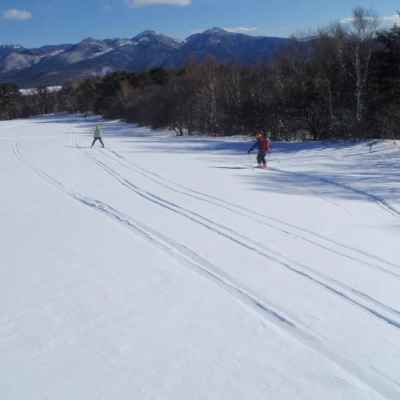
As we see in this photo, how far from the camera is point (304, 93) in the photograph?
27469 millimetres

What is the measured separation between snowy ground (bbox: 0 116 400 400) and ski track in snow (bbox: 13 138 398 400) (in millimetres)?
18

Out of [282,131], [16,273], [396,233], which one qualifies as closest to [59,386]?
[16,273]

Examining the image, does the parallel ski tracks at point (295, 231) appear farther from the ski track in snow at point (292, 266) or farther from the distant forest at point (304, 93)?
the distant forest at point (304, 93)

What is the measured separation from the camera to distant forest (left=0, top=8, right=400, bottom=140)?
2388cm

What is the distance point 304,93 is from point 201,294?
23.9 metres

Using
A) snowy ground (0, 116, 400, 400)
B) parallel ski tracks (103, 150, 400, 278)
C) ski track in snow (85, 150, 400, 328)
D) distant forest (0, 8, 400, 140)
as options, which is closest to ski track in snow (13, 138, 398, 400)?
snowy ground (0, 116, 400, 400)

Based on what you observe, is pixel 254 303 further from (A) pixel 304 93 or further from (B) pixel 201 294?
(A) pixel 304 93

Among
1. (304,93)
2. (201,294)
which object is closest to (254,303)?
(201,294)

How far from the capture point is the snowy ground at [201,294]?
4051mm

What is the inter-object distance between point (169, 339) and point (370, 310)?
91.0 inches

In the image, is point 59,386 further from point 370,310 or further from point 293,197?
point 293,197

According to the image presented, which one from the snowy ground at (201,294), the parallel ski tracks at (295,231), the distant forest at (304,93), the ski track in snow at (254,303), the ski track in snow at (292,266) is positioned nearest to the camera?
the ski track in snow at (254,303)

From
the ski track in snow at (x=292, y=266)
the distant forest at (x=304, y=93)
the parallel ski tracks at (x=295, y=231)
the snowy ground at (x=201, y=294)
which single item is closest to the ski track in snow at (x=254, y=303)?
the snowy ground at (x=201, y=294)

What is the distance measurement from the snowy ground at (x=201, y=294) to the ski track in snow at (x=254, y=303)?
0.02 meters
